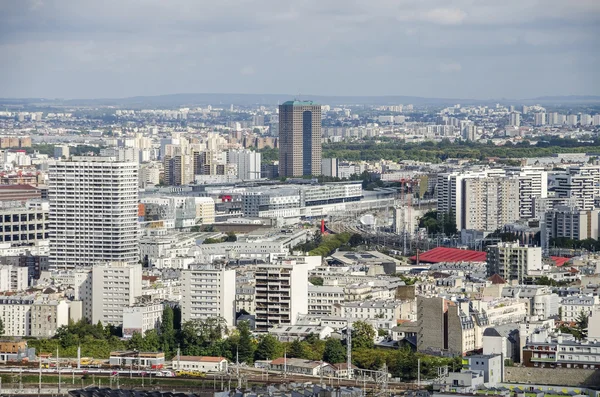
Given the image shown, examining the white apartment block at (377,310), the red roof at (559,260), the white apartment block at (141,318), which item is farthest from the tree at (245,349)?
the red roof at (559,260)

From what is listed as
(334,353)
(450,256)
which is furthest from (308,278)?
(450,256)

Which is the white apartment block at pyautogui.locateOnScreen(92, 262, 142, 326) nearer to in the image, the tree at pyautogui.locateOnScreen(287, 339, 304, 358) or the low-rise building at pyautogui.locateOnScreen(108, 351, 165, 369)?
the low-rise building at pyautogui.locateOnScreen(108, 351, 165, 369)

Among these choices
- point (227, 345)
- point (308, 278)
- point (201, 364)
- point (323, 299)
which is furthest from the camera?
point (308, 278)

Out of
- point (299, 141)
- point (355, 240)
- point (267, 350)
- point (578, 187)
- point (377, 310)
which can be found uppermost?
point (299, 141)

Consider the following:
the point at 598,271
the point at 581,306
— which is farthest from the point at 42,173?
the point at 581,306

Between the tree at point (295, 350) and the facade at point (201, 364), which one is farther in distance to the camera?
the tree at point (295, 350)

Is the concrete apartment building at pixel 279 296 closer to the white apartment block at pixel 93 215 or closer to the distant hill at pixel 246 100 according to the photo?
the white apartment block at pixel 93 215

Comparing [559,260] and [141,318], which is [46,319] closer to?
[141,318]
